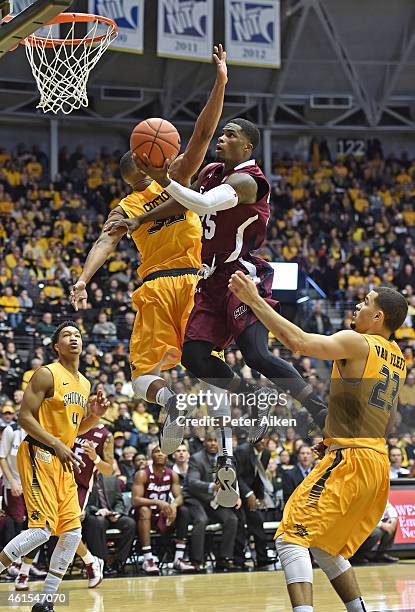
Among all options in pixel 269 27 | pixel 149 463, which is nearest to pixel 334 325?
pixel 269 27

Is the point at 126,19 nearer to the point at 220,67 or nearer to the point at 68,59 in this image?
the point at 68,59

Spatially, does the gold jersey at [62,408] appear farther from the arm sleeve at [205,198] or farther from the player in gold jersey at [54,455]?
the arm sleeve at [205,198]

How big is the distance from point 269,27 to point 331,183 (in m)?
6.16

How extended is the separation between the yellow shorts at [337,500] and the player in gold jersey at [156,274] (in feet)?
5.24

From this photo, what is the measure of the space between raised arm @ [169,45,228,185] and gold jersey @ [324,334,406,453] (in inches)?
75.8

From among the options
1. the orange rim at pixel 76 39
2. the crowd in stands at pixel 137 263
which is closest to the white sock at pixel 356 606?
the crowd in stands at pixel 137 263

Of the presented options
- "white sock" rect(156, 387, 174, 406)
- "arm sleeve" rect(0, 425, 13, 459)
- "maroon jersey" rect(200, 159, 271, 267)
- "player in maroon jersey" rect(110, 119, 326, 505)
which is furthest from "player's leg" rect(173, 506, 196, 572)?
"maroon jersey" rect(200, 159, 271, 267)

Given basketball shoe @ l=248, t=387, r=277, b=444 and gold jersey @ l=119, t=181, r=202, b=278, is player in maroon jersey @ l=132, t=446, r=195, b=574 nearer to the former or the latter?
basketball shoe @ l=248, t=387, r=277, b=444

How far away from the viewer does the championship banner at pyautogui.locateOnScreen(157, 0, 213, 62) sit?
22344 millimetres

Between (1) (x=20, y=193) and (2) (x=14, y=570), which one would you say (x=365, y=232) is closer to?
(1) (x=20, y=193)

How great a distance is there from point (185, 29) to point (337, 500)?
18090 millimetres

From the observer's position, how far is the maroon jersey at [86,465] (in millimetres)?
11344

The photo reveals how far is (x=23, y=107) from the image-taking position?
2650cm

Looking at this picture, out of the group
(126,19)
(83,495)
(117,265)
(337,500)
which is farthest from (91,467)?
(126,19)
